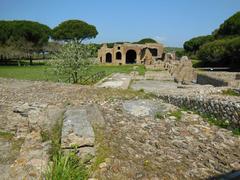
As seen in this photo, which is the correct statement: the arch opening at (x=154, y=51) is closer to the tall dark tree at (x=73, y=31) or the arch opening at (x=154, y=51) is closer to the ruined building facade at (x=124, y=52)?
the ruined building facade at (x=124, y=52)

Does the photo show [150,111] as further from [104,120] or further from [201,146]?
[201,146]

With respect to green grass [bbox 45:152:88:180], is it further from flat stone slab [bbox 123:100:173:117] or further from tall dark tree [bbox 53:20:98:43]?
tall dark tree [bbox 53:20:98:43]

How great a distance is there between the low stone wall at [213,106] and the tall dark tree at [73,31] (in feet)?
182

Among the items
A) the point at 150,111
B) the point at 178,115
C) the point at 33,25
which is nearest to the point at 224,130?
the point at 178,115

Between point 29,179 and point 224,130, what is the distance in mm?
4480

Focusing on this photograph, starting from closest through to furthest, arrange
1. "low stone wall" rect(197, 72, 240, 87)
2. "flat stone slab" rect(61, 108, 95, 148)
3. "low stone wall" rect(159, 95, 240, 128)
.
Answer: "flat stone slab" rect(61, 108, 95, 148) → "low stone wall" rect(159, 95, 240, 128) → "low stone wall" rect(197, 72, 240, 87)

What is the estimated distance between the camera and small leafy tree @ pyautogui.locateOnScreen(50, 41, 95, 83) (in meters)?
18.3

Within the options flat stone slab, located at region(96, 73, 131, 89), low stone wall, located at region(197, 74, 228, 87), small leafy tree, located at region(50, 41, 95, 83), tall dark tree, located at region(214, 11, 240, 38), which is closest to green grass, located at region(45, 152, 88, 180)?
flat stone slab, located at region(96, 73, 131, 89)

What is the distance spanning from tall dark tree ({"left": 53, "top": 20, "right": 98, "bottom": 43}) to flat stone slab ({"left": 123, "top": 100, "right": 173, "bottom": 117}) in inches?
2179

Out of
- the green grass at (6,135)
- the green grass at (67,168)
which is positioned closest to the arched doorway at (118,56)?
the green grass at (6,135)

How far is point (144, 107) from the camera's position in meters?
7.82

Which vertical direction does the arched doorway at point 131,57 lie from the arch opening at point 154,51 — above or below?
below

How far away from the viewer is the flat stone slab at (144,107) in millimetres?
7370

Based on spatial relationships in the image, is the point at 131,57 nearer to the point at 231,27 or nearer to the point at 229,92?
the point at 231,27
